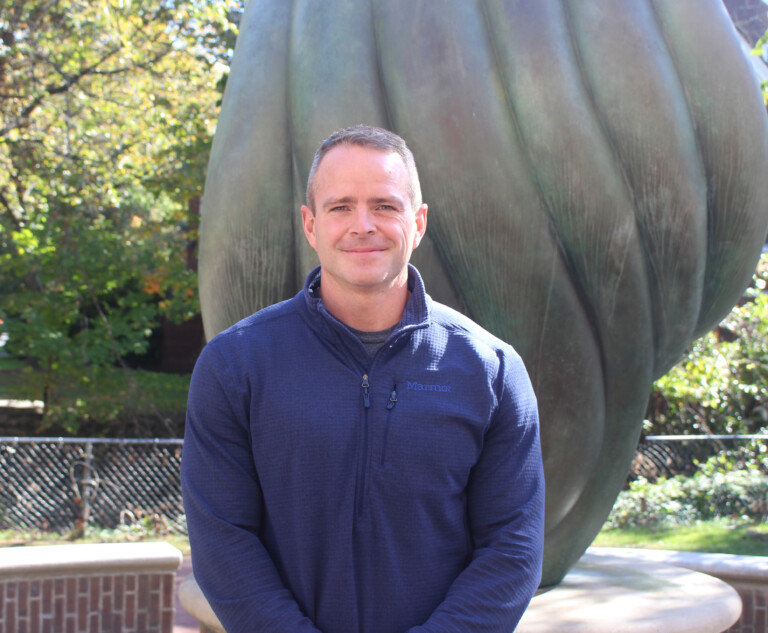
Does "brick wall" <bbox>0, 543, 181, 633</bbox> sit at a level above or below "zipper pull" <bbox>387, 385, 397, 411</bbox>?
below

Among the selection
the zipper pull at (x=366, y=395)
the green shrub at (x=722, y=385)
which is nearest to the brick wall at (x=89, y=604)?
the zipper pull at (x=366, y=395)

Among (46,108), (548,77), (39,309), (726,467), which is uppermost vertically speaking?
(46,108)

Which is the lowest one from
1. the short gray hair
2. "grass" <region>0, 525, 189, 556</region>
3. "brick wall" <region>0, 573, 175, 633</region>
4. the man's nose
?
"grass" <region>0, 525, 189, 556</region>

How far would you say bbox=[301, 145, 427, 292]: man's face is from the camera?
5.97 feet

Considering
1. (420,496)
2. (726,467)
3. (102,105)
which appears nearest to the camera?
(420,496)

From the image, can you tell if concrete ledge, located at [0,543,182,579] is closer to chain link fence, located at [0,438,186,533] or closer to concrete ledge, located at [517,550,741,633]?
concrete ledge, located at [517,550,741,633]

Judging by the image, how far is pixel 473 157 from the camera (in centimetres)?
270

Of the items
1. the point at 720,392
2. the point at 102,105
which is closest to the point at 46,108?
the point at 102,105

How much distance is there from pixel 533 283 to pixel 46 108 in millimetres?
11289

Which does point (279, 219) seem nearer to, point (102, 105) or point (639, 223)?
point (639, 223)

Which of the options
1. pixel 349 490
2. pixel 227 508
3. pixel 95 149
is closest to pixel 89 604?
pixel 227 508

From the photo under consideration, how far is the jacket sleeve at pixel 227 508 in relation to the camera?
5.68 ft

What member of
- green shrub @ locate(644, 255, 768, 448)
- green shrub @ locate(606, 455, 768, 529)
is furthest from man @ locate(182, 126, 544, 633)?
green shrub @ locate(644, 255, 768, 448)

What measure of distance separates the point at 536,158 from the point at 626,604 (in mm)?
1490
